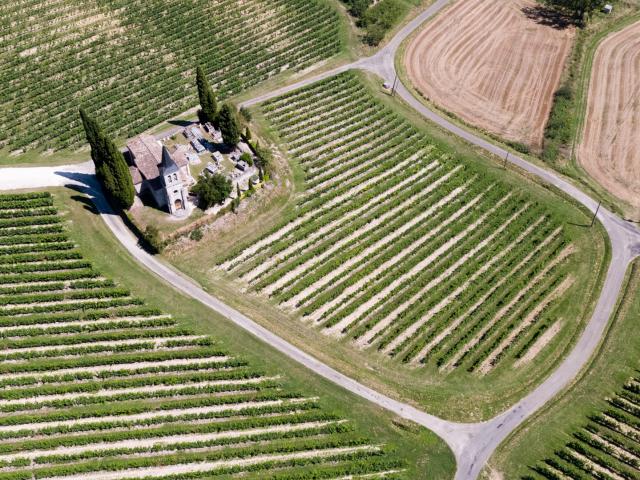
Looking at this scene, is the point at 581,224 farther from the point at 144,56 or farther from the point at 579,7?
the point at 144,56

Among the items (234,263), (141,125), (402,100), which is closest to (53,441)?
(234,263)

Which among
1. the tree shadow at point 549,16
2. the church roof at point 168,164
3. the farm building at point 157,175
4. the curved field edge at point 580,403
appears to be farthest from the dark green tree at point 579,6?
the church roof at point 168,164

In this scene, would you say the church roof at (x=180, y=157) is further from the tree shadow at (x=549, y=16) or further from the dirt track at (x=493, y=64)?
the tree shadow at (x=549, y=16)

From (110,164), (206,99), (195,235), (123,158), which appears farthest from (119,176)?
(206,99)

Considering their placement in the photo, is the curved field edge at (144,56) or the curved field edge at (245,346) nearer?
the curved field edge at (245,346)

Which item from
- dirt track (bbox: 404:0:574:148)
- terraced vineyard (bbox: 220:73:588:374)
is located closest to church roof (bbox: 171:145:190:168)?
terraced vineyard (bbox: 220:73:588:374)

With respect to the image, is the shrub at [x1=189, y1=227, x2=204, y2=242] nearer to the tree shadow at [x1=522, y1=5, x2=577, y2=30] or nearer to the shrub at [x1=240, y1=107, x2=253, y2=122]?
the shrub at [x1=240, y1=107, x2=253, y2=122]
